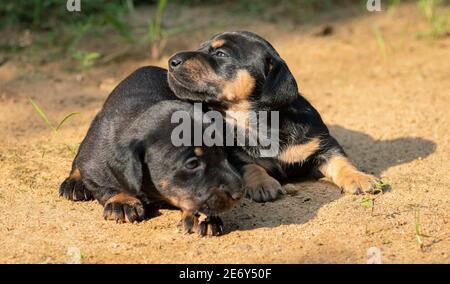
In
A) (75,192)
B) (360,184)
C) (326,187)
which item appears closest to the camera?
(75,192)

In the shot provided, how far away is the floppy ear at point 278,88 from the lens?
5.93 metres

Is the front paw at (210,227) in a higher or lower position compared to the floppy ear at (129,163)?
lower

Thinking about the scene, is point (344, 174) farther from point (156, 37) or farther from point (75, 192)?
point (156, 37)

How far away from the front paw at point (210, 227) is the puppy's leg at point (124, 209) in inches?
18.6

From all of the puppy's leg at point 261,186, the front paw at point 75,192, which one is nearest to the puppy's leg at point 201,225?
the puppy's leg at point 261,186

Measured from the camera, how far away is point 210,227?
5.06 metres

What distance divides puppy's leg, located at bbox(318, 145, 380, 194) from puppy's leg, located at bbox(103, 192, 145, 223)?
1.62 metres

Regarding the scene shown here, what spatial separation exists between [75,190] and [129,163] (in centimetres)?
98

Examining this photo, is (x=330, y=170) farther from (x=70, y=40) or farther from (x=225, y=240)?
(x=70, y=40)

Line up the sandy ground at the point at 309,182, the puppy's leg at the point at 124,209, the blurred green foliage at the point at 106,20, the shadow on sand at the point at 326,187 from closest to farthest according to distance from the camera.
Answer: the sandy ground at the point at 309,182 < the puppy's leg at the point at 124,209 < the shadow on sand at the point at 326,187 < the blurred green foliage at the point at 106,20

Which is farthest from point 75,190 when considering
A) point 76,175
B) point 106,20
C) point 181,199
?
point 106,20

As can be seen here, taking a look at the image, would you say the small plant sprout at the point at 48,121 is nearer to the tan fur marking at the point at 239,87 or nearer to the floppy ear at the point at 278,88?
the tan fur marking at the point at 239,87

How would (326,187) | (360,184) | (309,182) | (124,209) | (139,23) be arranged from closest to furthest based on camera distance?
(124,209) → (360,184) → (326,187) → (309,182) → (139,23)
